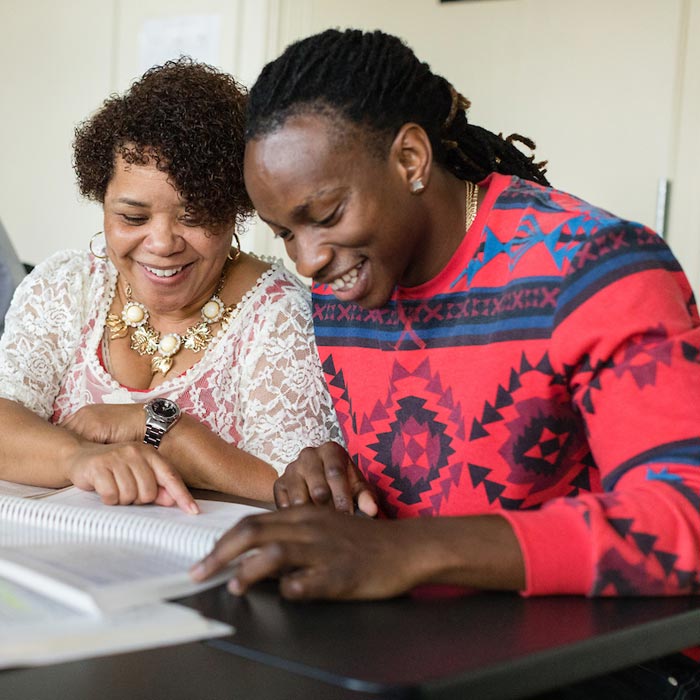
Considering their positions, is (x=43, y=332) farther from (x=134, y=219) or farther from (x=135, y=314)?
(x=134, y=219)

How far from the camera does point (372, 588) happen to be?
2.70 ft

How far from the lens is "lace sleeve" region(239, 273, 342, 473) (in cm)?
169

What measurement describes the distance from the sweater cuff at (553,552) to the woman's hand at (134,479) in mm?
477

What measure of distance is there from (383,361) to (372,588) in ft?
2.02

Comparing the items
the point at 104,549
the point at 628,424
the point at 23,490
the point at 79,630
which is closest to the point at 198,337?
the point at 23,490

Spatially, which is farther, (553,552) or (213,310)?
(213,310)

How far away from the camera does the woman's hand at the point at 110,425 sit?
1594 millimetres

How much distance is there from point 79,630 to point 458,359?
2.22ft

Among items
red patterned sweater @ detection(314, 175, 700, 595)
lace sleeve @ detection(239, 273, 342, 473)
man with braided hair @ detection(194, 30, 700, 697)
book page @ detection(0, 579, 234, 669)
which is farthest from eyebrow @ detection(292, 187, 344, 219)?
lace sleeve @ detection(239, 273, 342, 473)

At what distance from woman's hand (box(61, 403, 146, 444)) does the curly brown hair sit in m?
0.35

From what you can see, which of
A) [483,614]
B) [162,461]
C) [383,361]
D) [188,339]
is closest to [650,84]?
[188,339]

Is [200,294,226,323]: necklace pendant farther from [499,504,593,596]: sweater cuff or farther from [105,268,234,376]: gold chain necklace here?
[499,504,593,596]: sweater cuff

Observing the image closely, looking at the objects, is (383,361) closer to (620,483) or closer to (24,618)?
(620,483)

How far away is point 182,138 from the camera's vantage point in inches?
68.5
